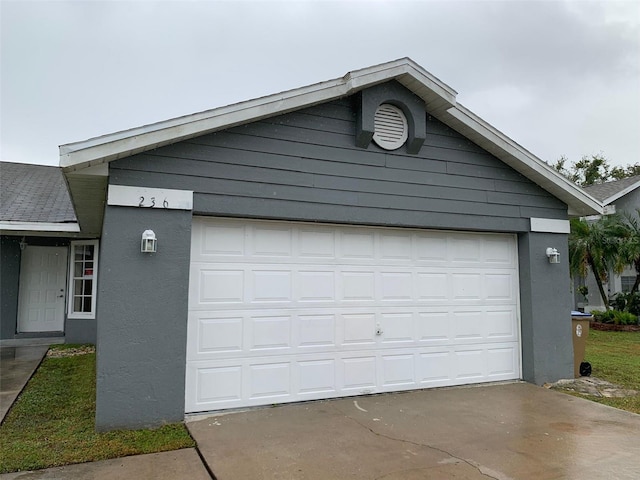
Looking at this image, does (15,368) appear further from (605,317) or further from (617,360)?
(605,317)

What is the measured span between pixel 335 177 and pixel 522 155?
9.12 feet

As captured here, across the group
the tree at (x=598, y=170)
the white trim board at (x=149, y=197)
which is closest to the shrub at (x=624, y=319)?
the white trim board at (x=149, y=197)

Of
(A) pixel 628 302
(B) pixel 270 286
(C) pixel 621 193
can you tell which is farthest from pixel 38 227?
(C) pixel 621 193

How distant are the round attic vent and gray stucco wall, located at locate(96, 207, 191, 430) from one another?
2751mm

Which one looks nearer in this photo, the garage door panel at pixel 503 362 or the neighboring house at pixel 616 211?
the garage door panel at pixel 503 362

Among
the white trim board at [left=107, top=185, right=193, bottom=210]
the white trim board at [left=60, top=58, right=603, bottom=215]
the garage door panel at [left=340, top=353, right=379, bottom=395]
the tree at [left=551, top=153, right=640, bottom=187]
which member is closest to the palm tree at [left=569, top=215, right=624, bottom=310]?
the white trim board at [left=60, top=58, right=603, bottom=215]

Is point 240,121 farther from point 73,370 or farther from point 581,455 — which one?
point 73,370

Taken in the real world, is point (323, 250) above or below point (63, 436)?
above

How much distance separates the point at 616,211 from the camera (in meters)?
16.8

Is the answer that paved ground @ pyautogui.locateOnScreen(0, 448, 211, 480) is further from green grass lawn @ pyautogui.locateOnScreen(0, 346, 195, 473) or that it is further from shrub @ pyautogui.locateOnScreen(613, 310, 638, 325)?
shrub @ pyautogui.locateOnScreen(613, 310, 638, 325)

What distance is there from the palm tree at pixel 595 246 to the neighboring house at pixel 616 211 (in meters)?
2.26

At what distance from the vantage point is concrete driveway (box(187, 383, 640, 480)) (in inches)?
140

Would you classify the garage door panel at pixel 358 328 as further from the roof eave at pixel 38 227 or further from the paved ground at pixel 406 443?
the roof eave at pixel 38 227

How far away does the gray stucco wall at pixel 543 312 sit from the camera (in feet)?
21.7
